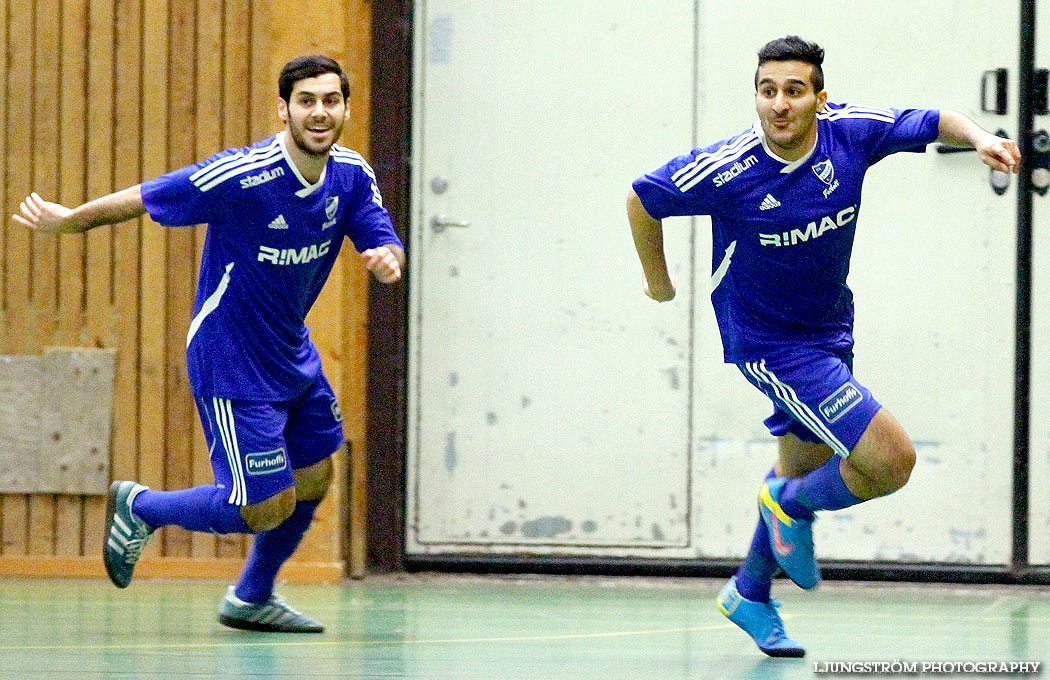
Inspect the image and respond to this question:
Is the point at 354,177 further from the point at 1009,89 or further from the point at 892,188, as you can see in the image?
the point at 1009,89

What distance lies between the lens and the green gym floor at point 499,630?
3920mm

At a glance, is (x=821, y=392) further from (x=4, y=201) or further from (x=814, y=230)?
(x=4, y=201)

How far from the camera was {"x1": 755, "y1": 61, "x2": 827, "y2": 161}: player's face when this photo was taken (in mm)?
3863

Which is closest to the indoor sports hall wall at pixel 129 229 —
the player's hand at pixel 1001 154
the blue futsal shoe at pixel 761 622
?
the blue futsal shoe at pixel 761 622

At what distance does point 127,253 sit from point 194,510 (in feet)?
6.30

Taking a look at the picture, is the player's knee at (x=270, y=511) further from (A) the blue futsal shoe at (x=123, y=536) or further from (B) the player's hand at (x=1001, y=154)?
(B) the player's hand at (x=1001, y=154)

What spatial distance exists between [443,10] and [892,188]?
2019mm

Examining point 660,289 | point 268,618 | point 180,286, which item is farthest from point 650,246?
point 180,286

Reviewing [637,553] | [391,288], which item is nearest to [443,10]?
[391,288]

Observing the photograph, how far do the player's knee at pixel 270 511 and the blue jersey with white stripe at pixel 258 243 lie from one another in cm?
30

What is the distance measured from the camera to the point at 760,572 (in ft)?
13.9

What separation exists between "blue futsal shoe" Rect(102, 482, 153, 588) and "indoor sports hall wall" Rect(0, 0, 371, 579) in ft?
4.55

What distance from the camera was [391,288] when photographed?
19.9 ft

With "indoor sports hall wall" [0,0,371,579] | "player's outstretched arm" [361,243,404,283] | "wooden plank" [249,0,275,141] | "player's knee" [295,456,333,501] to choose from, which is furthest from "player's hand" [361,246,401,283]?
"wooden plank" [249,0,275,141]
